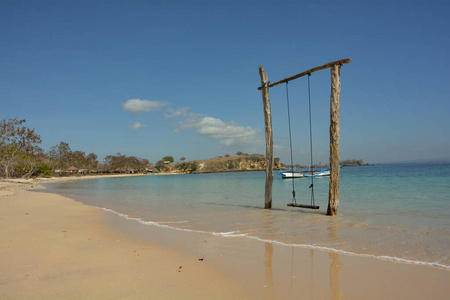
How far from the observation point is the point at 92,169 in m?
106

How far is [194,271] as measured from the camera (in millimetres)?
4539

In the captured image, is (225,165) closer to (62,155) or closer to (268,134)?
(62,155)

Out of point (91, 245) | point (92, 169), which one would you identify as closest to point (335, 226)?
point (91, 245)

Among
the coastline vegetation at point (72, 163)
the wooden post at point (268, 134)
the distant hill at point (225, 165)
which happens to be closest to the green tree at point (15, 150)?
the coastline vegetation at point (72, 163)

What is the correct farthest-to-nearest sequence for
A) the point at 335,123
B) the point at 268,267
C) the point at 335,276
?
the point at 335,123, the point at 268,267, the point at 335,276

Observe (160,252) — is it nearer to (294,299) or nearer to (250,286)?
(250,286)

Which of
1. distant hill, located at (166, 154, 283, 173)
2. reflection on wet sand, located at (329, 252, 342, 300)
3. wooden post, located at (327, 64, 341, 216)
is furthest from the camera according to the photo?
distant hill, located at (166, 154, 283, 173)

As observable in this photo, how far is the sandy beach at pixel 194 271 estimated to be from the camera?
12.1 ft

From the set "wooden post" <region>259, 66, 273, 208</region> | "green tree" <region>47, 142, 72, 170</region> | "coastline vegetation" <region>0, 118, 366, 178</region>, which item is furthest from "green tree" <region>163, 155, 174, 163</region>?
"wooden post" <region>259, 66, 273, 208</region>

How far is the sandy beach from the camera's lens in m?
3.69

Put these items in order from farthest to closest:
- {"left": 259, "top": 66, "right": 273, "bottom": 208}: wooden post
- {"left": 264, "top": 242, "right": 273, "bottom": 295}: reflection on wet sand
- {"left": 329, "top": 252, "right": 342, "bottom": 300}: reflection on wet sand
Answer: {"left": 259, "top": 66, "right": 273, "bottom": 208}: wooden post, {"left": 264, "top": 242, "right": 273, "bottom": 295}: reflection on wet sand, {"left": 329, "top": 252, "right": 342, "bottom": 300}: reflection on wet sand

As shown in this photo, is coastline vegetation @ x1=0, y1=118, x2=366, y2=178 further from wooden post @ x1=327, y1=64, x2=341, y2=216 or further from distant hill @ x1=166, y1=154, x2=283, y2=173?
wooden post @ x1=327, y1=64, x2=341, y2=216

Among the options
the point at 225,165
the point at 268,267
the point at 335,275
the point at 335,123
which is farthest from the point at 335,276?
the point at 225,165

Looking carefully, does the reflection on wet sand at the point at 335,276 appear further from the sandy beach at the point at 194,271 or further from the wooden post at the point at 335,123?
the wooden post at the point at 335,123
